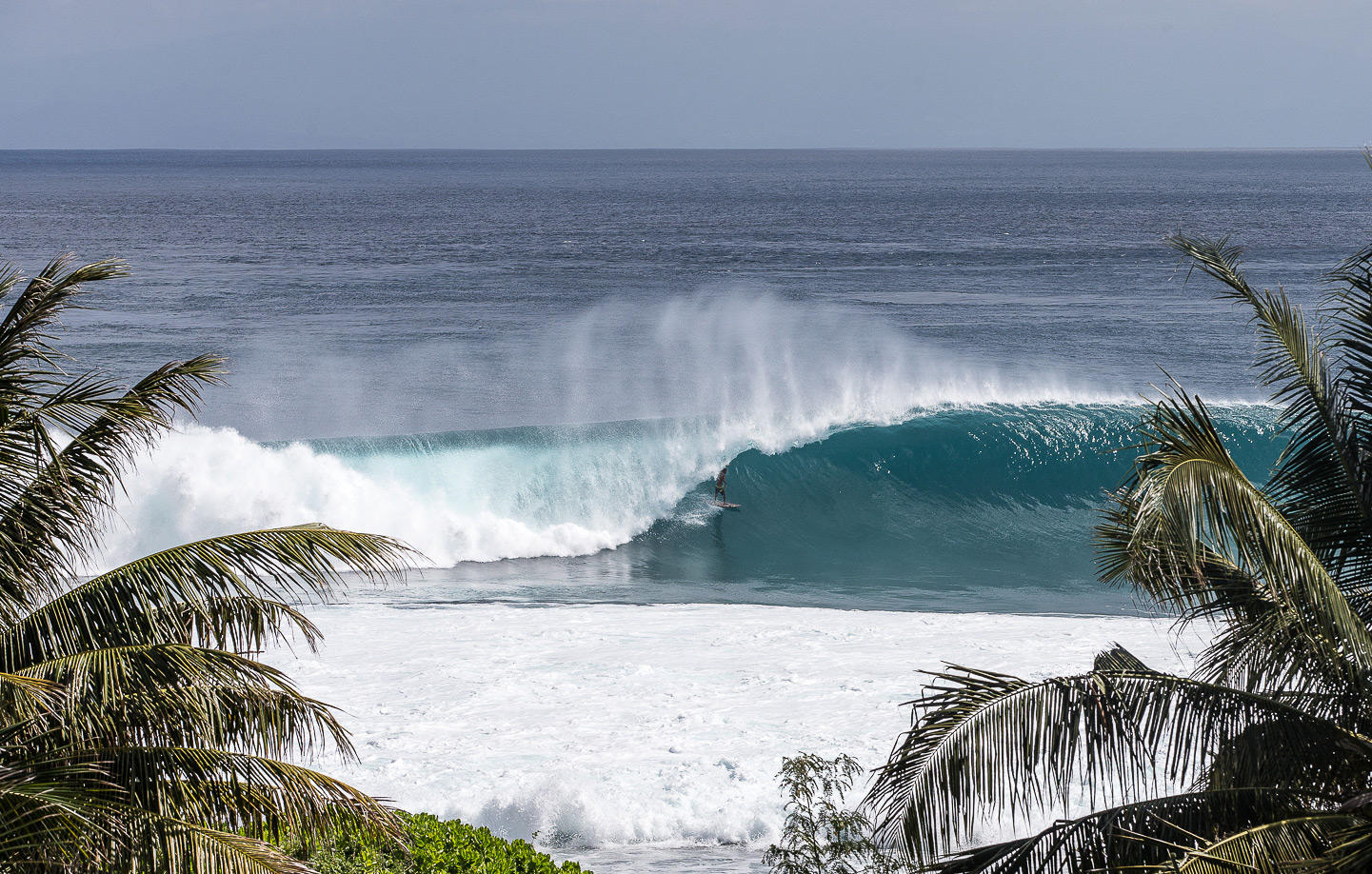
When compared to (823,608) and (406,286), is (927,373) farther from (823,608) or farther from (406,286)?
(406,286)

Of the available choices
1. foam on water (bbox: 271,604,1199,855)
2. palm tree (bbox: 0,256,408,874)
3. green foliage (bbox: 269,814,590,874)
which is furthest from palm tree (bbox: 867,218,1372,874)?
foam on water (bbox: 271,604,1199,855)

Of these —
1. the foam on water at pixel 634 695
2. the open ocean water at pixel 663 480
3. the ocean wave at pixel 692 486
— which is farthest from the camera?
the ocean wave at pixel 692 486

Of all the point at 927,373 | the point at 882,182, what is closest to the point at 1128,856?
the point at 927,373

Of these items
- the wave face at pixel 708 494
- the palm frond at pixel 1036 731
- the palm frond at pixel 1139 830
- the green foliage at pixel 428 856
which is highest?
the wave face at pixel 708 494

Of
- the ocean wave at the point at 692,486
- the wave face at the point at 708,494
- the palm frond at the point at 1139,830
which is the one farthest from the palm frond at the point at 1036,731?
the ocean wave at the point at 692,486

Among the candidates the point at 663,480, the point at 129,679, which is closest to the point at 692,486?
the point at 663,480

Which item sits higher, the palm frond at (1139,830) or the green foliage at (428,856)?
the palm frond at (1139,830)

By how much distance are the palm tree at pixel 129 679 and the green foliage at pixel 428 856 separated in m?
1.46

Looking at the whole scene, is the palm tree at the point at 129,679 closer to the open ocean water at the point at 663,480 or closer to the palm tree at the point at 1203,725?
the palm tree at the point at 1203,725

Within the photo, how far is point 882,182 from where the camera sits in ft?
465

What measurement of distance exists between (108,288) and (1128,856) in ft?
168

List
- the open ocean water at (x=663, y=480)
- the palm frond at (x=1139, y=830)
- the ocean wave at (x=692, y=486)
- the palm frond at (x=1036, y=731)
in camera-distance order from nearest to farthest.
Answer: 1. the palm frond at (x=1139, y=830)
2. the palm frond at (x=1036, y=731)
3. the open ocean water at (x=663, y=480)
4. the ocean wave at (x=692, y=486)

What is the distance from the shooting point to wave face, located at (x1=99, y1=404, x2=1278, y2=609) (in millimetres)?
19438

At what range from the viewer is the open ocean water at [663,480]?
1122 centimetres
